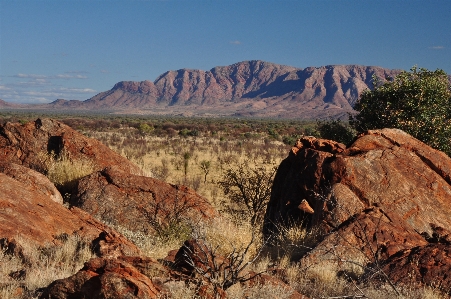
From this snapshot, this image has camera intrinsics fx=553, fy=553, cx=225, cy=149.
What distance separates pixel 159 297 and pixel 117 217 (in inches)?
220

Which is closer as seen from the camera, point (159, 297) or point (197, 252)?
point (159, 297)

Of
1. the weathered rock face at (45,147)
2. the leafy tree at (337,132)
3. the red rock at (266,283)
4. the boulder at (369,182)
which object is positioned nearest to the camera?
the red rock at (266,283)

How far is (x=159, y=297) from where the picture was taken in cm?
502

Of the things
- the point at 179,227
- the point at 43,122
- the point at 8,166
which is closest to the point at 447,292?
the point at 179,227

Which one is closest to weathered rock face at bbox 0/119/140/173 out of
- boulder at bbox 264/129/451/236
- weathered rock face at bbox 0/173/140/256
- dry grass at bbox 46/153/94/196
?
dry grass at bbox 46/153/94/196

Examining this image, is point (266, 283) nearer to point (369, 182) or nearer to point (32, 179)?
point (369, 182)

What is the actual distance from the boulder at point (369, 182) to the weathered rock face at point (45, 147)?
421 centimetres

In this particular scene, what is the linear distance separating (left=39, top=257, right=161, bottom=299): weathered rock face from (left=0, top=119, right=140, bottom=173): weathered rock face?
26.8 feet

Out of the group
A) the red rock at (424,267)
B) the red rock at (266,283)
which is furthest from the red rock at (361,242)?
the red rock at (266,283)

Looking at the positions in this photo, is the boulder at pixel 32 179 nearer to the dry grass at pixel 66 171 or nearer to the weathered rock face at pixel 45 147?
the dry grass at pixel 66 171

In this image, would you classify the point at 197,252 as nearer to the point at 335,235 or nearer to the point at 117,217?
the point at 335,235

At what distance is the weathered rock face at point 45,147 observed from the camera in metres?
13.5

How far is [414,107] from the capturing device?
1655cm

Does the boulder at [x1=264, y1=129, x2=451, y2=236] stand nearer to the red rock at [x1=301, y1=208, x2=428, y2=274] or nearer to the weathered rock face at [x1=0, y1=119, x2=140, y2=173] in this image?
the red rock at [x1=301, y1=208, x2=428, y2=274]
